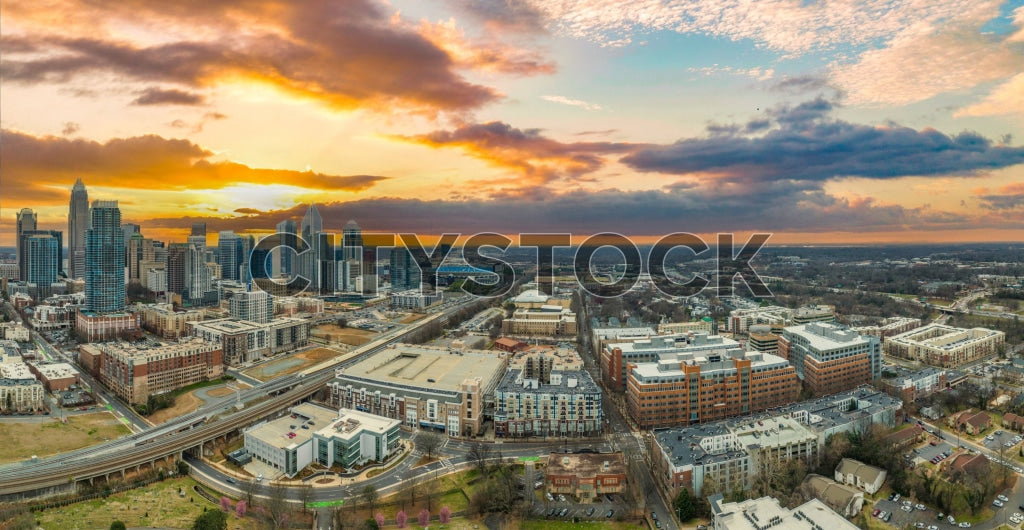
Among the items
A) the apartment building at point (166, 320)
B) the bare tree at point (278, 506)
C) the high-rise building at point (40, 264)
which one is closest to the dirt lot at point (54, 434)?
the bare tree at point (278, 506)

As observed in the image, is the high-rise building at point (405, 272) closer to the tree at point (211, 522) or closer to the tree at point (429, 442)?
the tree at point (429, 442)

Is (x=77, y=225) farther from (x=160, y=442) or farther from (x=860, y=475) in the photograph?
(x=860, y=475)

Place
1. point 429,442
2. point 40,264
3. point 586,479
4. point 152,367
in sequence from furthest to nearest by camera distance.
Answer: point 40,264 < point 152,367 < point 429,442 < point 586,479

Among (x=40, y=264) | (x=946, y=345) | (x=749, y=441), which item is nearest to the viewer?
(x=749, y=441)

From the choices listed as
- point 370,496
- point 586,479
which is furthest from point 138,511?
point 586,479

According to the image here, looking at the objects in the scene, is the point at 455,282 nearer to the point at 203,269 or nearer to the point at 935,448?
the point at 203,269

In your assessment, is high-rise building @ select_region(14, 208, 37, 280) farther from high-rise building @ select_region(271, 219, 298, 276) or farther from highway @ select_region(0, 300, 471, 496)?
highway @ select_region(0, 300, 471, 496)
